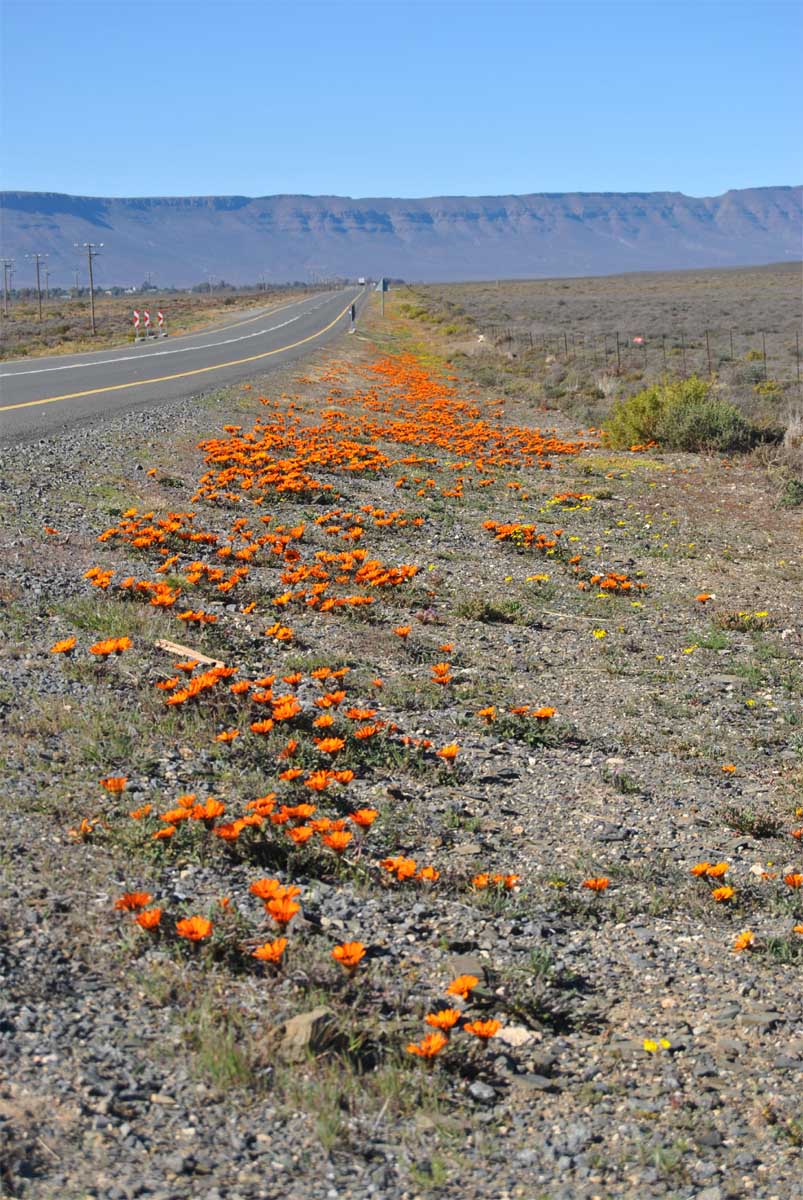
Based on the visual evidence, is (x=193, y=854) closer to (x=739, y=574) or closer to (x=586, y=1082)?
(x=586, y=1082)

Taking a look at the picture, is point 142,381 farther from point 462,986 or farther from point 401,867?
point 462,986

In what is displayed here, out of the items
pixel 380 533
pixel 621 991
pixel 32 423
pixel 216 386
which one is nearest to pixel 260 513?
pixel 380 533

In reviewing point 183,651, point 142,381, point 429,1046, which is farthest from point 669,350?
point 429,1046

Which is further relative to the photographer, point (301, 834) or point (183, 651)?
point (183, 651)

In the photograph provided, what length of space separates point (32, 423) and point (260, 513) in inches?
180

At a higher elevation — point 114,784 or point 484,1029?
point 114,784

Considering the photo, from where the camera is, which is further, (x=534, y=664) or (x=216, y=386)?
(x=216, y=386)

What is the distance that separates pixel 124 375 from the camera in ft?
66.5

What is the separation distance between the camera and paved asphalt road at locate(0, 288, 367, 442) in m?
13.9

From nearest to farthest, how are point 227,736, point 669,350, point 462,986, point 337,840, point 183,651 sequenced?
point 462,986, point 337,840, point 227,736, point 183,651, point 669,350

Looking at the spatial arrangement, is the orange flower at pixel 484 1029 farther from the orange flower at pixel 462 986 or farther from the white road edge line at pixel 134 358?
the white road edge line at pixel 134 358

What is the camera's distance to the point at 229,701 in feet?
16.7

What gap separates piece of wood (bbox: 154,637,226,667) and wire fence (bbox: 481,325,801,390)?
18098 mm

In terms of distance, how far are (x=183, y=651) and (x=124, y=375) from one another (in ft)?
51.3
